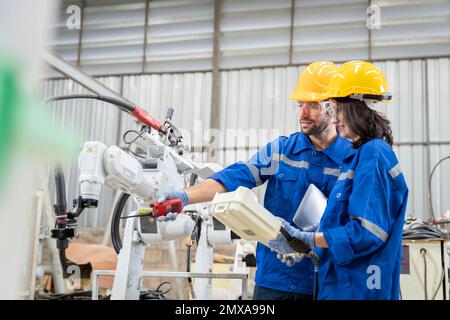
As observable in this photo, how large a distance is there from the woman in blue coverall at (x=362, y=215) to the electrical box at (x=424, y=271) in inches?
83.7

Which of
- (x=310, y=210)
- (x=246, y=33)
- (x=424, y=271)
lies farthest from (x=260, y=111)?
(x=310, y=210)

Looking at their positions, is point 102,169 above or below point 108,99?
below

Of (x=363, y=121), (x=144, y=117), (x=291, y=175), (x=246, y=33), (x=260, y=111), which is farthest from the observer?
(x=246, y=33)

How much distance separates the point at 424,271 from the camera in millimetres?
3383

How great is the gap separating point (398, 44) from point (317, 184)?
550cm

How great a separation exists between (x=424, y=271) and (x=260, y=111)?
405 cm

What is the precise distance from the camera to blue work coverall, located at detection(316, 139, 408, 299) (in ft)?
4.43

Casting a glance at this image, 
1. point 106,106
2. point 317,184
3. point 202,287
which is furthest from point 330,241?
point 106,106

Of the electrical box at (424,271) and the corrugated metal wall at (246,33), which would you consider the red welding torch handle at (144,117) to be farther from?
the corrugated metal wall at (246,33)

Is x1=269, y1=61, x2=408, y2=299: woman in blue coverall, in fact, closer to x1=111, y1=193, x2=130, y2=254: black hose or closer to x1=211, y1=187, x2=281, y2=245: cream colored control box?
x1=211, y1=187, x2=281, y2=245: cream colored control box

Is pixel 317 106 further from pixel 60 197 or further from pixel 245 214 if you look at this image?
pixel 60 197

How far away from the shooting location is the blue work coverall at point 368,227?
4.43 feet

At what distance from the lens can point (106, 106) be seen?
24.7 ft
